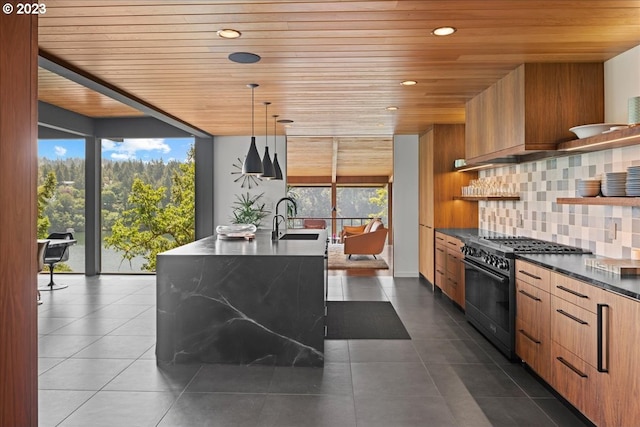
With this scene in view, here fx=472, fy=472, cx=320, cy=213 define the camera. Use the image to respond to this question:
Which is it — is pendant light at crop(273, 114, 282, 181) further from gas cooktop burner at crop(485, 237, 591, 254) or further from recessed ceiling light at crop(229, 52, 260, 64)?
gas cooktop burner at crop(485, 237, 591, 254)

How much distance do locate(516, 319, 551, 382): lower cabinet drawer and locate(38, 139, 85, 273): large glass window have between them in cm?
684

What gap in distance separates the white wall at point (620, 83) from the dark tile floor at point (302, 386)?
6.58 feet

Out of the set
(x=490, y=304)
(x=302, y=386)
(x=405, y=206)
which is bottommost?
(x=302, y=386)

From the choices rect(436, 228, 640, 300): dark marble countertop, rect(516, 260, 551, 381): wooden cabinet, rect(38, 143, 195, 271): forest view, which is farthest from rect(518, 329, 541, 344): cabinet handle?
rect(38, 143, 195, 271): forest view

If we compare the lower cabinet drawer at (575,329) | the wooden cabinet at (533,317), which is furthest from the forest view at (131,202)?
the lower cabinet drawer at (575,329)

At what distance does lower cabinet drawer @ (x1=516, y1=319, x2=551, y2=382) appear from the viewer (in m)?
3.04

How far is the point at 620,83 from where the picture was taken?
3391mm

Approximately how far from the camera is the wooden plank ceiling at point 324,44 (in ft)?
8.75

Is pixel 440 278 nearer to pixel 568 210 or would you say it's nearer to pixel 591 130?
pixel 568 210

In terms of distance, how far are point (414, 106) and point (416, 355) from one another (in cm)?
284

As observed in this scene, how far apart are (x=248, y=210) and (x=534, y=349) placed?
5.44 metres

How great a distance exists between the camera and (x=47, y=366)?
3.61 m

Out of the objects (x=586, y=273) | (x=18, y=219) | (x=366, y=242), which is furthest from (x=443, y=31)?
(x=366, y=242)

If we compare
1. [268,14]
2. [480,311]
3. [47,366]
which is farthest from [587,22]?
[47,366]
